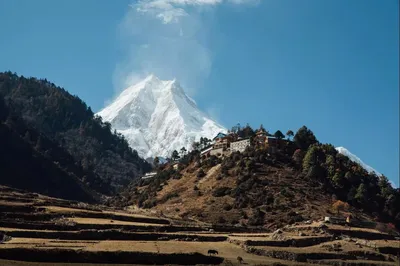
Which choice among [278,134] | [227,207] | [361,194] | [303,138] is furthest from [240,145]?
[361,194]

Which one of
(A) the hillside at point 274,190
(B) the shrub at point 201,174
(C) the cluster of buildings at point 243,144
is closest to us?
(A) the hillside at point 274,190

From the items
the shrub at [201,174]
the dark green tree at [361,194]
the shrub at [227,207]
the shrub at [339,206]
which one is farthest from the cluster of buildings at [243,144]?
the shrub at [339,206]

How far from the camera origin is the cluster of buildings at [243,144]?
118 meters

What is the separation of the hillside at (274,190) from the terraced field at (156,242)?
524 inches

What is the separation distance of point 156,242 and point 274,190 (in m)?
44.9

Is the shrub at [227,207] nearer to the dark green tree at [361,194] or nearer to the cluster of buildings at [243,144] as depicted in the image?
the dark green tree at [361,194]

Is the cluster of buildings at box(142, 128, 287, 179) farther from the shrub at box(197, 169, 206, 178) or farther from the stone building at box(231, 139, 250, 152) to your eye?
the shrub at box(197, 169, 206, 178)

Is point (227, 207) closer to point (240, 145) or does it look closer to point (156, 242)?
point (240, 145)

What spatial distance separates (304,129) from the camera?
4830 inches

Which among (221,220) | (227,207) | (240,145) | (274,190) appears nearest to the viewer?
(221,220)

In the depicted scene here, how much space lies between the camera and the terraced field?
1742 inches

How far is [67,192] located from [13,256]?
107 m

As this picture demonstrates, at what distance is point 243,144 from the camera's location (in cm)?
12225

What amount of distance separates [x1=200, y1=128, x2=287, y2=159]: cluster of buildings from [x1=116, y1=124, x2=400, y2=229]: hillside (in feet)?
7.49
